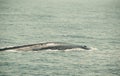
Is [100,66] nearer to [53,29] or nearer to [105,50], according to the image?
[105,50]

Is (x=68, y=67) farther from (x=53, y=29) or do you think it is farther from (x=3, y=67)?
(x=53, y=29)

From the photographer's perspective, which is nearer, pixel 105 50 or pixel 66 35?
pixel 105 50

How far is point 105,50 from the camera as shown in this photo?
57562mm

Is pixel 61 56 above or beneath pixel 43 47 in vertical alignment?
beneath

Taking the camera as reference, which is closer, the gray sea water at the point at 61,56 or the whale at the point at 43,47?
the gray sea water at the point at 61,56

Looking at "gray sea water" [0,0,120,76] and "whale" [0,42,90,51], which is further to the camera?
"whale" [0,42,90,51]

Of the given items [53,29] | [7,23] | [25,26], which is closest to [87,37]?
[53,29]

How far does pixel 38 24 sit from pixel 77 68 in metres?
45.7

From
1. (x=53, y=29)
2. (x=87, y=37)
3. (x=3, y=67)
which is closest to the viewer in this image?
(x=3, y=67)

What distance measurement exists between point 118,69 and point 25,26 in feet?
137

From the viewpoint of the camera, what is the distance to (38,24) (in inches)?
3578

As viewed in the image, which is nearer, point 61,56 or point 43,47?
point 61,56

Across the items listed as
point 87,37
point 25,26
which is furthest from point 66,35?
point 25,26

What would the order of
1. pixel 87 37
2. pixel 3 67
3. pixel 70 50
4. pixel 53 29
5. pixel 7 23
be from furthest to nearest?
pixel 7 23, pixel 53 29, pixel 87 37, pixel 70 50, pixel 3 67
